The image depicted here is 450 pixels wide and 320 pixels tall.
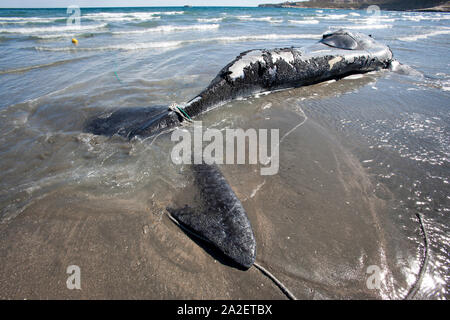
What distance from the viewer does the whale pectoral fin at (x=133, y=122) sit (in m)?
3.42

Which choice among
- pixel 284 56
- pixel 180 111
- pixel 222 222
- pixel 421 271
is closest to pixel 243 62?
pixel 284 56

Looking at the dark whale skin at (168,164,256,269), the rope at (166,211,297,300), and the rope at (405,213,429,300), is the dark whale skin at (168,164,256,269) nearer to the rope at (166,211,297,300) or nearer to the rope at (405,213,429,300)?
the rope at (166,211,297,300)

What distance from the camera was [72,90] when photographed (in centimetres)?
524

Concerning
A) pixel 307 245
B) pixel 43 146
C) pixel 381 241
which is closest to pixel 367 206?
pixel 381 241

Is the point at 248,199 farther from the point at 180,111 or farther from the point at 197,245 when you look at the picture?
the point at 180,111

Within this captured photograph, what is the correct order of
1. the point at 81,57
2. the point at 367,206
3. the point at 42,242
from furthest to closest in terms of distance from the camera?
the point at 81,57 < the point at 367,206 < the point at 42,242

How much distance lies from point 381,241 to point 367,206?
0.43 metres

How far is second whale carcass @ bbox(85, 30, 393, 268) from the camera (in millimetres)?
1982

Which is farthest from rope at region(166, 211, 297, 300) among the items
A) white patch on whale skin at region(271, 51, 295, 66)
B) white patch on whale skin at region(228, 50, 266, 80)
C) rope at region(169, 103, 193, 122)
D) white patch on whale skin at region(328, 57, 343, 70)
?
white patch on whale skin at region(328, 57, 343, 70)

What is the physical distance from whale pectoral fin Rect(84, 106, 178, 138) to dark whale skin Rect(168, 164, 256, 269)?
4.72 feet

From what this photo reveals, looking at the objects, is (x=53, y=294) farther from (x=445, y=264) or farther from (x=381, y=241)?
(x=445, y=264)

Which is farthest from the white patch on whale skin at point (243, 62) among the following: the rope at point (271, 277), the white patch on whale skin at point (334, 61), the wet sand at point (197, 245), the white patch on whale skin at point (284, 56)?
the rope at point (271, 277)

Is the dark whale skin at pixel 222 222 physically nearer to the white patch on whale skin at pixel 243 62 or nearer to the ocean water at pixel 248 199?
the ocean water at pixel 248 199
